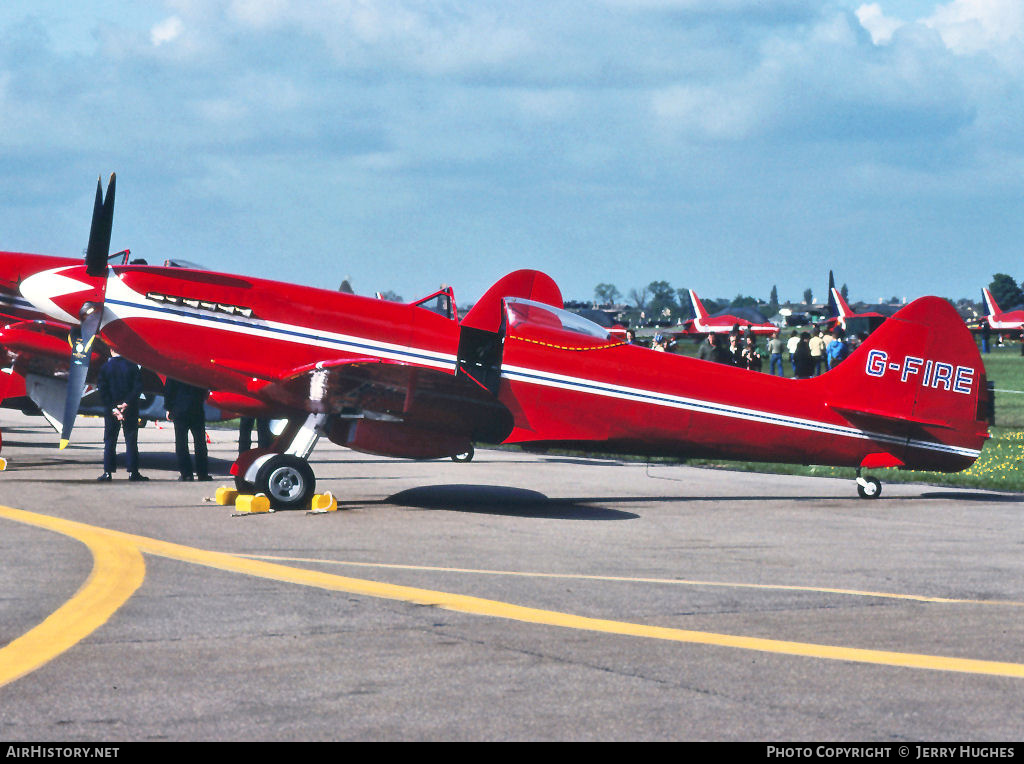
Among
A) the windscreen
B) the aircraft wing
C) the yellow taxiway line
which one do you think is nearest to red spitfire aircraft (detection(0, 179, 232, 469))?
the aircraft wing

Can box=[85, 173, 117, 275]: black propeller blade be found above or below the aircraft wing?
above

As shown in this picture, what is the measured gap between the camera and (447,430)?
44.0 feet

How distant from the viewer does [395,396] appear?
13.0 metres

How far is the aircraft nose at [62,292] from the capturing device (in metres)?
13.1

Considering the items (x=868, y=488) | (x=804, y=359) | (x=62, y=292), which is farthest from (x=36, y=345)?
(x=804, y=359)

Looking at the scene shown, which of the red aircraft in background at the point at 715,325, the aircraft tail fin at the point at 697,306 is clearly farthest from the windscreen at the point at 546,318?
the aircraft tail fin at the point at 697,306

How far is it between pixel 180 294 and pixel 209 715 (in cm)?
896

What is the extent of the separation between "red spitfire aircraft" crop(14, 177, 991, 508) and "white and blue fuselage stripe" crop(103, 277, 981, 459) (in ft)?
0.05

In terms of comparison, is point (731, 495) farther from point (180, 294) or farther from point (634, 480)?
point (180, 294)

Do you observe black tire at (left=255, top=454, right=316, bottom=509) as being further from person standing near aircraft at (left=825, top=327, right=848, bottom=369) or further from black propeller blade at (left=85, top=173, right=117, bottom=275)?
person standing near aircraft at (left=825, top=327, right=848, bottom=369)

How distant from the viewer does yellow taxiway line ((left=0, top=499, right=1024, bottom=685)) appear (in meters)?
5.94

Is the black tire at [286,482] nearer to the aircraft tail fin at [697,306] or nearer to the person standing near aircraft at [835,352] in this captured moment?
the person standing near aircraft at [835,352]

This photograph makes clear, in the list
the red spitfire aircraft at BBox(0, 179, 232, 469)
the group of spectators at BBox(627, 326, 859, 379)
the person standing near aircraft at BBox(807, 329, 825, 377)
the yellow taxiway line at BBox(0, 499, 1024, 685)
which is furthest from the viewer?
the person standing near aircraft at BBox(807, 329, 825, 377)
